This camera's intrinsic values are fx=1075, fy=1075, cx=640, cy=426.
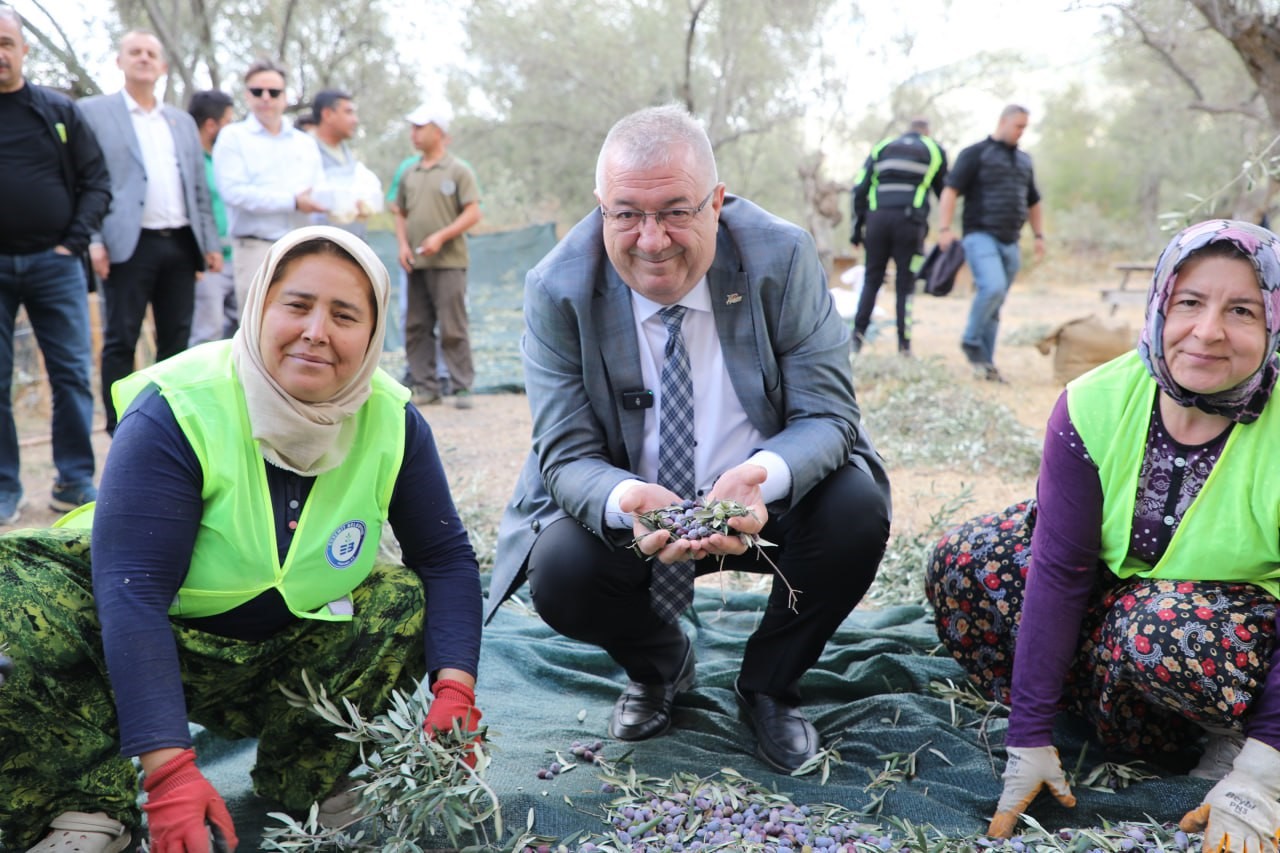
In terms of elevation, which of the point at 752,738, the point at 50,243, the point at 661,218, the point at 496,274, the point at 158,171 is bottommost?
the point at 752,738

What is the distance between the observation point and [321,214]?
5.67m

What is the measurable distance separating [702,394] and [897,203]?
5.94 meters

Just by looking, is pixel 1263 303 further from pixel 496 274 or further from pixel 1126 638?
pixel 496 274

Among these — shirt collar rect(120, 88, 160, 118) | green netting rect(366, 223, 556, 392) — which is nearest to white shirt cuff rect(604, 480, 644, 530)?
shirt collar rect(120, 88, 160, 118)

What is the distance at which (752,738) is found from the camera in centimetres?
254

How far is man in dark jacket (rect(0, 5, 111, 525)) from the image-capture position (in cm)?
403

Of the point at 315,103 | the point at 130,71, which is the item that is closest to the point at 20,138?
the point at 130,71

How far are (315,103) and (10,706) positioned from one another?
4.92 metres

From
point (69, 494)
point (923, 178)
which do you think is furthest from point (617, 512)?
point (923, 178)

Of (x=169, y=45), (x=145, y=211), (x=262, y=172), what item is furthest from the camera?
(x=169, y=45)

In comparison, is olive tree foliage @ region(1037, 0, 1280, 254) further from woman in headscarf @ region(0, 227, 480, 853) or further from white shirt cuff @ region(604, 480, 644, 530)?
woman in headscarf @ region(0, 227, 480, 853)

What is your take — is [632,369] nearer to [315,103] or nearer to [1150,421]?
[1150,421]

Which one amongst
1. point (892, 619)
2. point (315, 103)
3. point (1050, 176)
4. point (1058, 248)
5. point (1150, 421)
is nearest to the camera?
point (1150, 421)

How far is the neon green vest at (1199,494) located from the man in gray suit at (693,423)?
47cm
